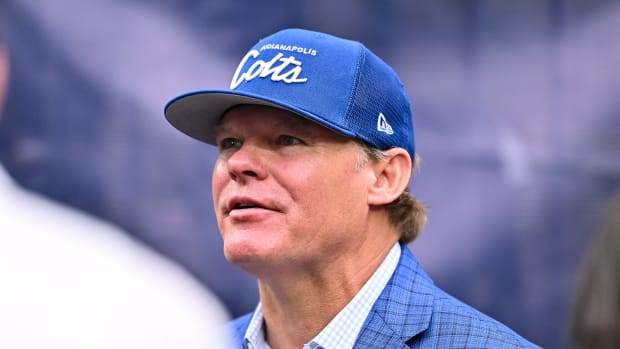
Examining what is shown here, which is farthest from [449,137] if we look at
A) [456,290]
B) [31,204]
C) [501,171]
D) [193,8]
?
[31,204]

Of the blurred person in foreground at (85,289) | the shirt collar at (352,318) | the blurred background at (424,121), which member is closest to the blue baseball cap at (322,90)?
the shirt collar at (352,318)

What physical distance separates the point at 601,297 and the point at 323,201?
1012 millimetres

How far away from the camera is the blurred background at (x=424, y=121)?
3.25 meters

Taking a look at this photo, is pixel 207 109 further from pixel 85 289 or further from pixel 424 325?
pixel 85 289

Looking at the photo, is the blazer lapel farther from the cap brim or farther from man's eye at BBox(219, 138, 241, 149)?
man's eye at BBox(219, 138, 241, 149)

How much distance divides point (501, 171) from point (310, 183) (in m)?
1.41

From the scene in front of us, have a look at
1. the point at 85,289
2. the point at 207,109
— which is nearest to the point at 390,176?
the point at 207,109

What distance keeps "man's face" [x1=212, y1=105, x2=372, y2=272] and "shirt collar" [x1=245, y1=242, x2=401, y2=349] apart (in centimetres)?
11

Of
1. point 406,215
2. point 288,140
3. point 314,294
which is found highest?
point 288,140

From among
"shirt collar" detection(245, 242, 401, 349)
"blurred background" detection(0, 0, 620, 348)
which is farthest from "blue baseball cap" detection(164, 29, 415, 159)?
"blurred background" detection(0, 0, 620, 348)

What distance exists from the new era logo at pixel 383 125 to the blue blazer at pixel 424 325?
1.29 ft

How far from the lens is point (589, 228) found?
127 inches

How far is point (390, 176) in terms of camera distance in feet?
7.48

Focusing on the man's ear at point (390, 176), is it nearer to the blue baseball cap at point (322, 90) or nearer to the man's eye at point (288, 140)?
the blue baseball cap at point (322, 90)
